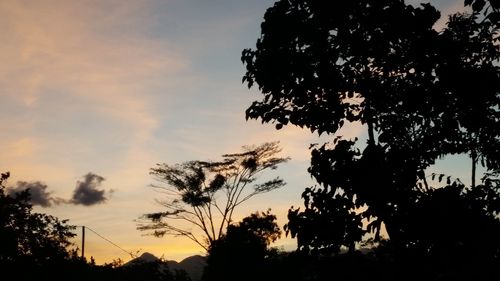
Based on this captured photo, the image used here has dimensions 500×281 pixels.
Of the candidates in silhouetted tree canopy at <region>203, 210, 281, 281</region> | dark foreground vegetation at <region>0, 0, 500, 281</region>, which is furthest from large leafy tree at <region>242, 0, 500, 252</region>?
silhouetted tree canopy at <region>203, 210, 281, 281</region>

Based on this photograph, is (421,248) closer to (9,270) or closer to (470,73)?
(470,73)

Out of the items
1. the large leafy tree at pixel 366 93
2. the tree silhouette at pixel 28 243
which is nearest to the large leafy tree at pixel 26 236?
the tree silhouette at pixel 28 243

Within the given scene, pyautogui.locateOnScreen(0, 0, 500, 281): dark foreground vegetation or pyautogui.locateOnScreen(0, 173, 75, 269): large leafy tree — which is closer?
pyautogui.locateOnScreen(0, 0, 500, 281): dark foreground vegetation

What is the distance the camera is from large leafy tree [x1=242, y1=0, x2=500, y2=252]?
643 centimetres

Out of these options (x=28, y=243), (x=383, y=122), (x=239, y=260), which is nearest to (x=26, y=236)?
(x=28, y=243)

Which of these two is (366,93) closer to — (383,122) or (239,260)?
(383,122)

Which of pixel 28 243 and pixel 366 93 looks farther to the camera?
pixel 28 243

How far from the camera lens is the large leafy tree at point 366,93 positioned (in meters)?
6.43

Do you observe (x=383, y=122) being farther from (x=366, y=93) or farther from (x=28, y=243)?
(x=28, y=243)

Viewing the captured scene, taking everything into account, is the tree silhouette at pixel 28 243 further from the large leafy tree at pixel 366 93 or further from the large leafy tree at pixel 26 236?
the large leafy tree at pixel 366 93

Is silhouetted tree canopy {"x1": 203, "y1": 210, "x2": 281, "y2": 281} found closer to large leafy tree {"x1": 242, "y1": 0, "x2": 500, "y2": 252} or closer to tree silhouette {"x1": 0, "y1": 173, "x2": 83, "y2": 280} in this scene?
tree silhouette {"x1": 0, "y1": 173, "x2": 83, "y2": 280}

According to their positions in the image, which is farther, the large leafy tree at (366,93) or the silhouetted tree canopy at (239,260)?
the silhouetted tree canopy at (239,260)

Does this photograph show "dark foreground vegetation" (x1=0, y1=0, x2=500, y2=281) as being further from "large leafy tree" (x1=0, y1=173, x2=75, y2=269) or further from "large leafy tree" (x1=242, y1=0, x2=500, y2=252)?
"large leafy tree" (x1=0, y1=173, x2=75, y2=269)

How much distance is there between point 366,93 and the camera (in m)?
7.16
